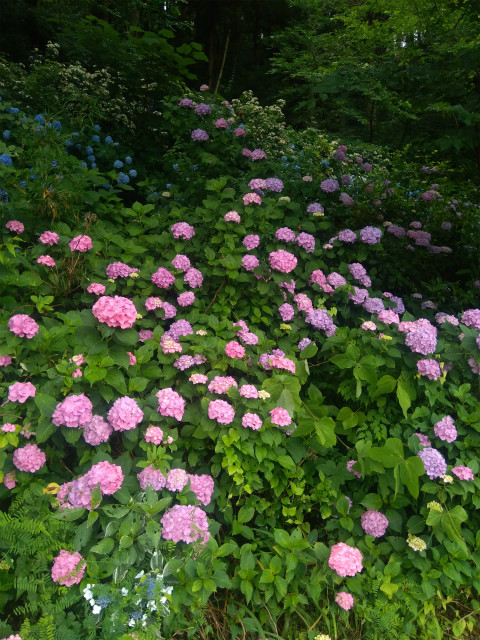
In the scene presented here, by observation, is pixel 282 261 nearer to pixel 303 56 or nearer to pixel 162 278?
pixel 162 278

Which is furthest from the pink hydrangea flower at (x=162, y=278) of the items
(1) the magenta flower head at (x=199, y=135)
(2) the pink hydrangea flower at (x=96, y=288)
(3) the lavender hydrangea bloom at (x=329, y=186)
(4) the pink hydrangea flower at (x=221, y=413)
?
(1) the magenta flower head at (x=199, y=135)

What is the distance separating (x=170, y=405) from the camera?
1735 mm

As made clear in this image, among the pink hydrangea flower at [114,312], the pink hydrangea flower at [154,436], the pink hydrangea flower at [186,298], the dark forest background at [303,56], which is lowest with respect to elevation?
the pink hydrangea flower at [154,436]

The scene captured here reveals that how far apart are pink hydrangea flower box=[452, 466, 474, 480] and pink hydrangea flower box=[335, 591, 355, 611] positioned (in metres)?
0.61

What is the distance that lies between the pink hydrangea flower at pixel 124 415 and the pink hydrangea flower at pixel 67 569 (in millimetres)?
410

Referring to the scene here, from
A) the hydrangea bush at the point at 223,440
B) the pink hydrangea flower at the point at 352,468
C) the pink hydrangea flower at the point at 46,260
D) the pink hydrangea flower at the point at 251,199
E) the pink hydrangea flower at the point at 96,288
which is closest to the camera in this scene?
the hydrangea bush at the point at 223,440

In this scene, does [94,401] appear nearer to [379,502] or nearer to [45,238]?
[45,238]

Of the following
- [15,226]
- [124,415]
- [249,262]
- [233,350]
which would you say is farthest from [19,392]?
[249,262]

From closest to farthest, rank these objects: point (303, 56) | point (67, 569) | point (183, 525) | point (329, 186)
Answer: point (67, 569)
point (183, 525)
point (329, 186)
point (303, 56)

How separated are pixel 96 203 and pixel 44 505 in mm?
1984

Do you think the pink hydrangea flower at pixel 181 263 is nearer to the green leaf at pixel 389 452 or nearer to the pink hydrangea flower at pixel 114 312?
the pink hydrangea flower at pixel 114 312

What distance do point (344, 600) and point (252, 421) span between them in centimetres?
73

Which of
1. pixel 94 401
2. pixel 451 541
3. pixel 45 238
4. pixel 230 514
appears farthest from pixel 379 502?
pixel 45 238

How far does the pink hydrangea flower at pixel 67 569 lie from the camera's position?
1.43 m
